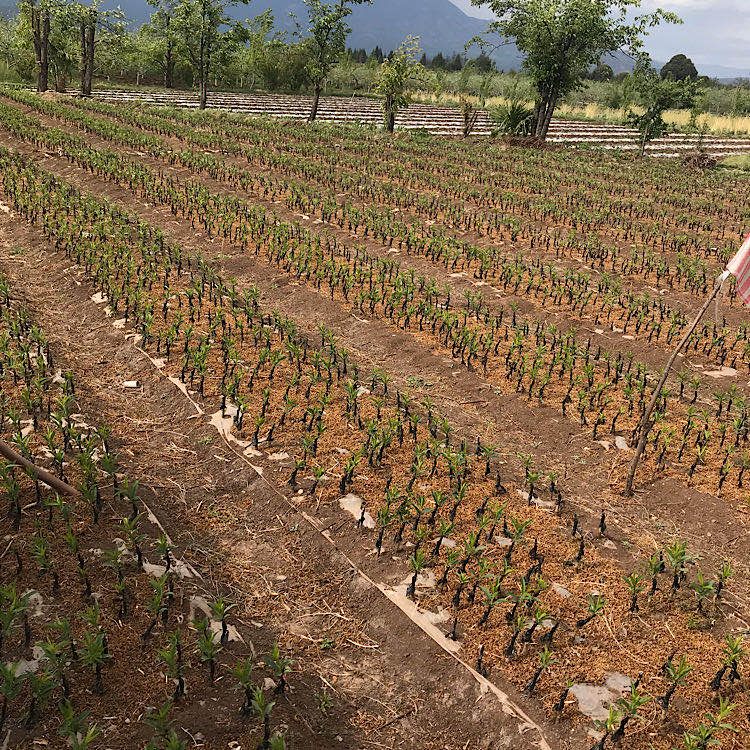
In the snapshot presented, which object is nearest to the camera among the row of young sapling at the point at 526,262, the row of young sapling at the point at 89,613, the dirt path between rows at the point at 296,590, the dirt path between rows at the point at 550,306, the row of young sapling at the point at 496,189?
the row of young sapling at the point at 89,613

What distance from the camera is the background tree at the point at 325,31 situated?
2614cm

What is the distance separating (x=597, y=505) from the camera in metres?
5.46

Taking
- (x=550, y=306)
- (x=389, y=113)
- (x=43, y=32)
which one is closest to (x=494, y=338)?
(x=550, y=306)

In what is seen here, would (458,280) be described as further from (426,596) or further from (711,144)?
(711,144)

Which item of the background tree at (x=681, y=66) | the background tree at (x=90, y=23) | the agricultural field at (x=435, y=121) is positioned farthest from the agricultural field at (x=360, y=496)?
the background tree at (x=681, y=66)

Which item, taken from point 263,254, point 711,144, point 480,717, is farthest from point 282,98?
point 480,717

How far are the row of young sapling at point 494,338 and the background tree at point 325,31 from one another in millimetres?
16779

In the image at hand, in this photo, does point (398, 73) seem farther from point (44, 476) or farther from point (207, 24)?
point (44, 476)

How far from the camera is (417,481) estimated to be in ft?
18.1

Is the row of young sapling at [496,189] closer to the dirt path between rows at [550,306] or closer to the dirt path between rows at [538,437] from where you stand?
the dirt path between rows at [550,306]

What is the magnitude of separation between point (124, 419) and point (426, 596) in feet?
12.0

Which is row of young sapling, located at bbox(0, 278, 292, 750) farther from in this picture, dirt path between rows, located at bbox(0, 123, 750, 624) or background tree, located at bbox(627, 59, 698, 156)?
background tree, located at bbox(627, 59, 698, 156)

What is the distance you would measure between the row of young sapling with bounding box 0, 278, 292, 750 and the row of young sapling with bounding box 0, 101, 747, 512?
4.32 meters

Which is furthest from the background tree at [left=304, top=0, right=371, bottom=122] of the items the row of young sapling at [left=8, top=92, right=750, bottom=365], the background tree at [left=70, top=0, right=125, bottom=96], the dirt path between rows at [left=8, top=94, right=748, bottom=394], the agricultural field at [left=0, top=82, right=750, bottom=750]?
the agricultural field at [left=0, top=82, right=750, bottom=750]
